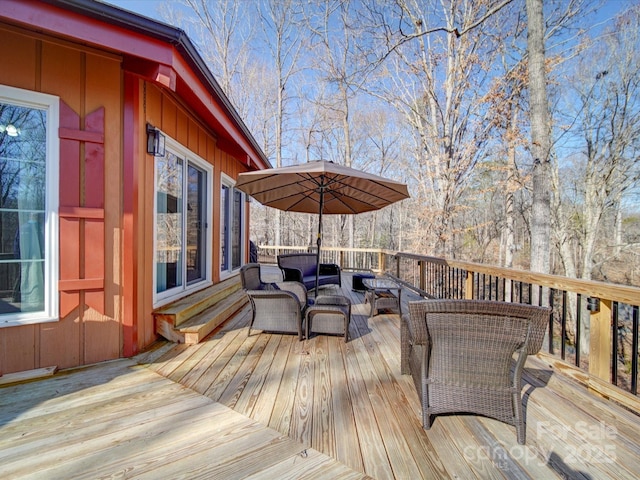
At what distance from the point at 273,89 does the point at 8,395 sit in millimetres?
13885

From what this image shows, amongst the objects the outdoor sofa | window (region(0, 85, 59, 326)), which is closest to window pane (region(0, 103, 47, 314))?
window (region(0, 85, 59, 326))

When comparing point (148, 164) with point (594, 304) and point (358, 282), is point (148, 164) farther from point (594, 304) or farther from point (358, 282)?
point (358, 282)

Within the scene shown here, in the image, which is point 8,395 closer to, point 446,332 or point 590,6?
point 446,332

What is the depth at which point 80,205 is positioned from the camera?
7.73 ft

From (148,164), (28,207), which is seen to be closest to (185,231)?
(148,164)

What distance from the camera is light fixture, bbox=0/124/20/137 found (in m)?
2.18

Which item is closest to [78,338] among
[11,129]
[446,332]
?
[11,129]

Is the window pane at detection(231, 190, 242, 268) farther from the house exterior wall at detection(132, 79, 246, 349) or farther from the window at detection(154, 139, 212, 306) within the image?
the house exterior wall at detection(132, 79, 246, 349)

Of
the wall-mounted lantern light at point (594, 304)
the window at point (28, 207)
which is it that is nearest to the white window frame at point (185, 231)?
the window at point (28, 207)

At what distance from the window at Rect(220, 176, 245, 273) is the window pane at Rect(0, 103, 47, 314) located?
2.71m

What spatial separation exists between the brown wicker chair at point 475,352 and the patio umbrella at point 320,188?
1.61 metres

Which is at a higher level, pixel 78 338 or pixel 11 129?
pixel 11 129

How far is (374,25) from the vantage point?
6.38 metres

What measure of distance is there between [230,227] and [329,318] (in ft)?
11.0
